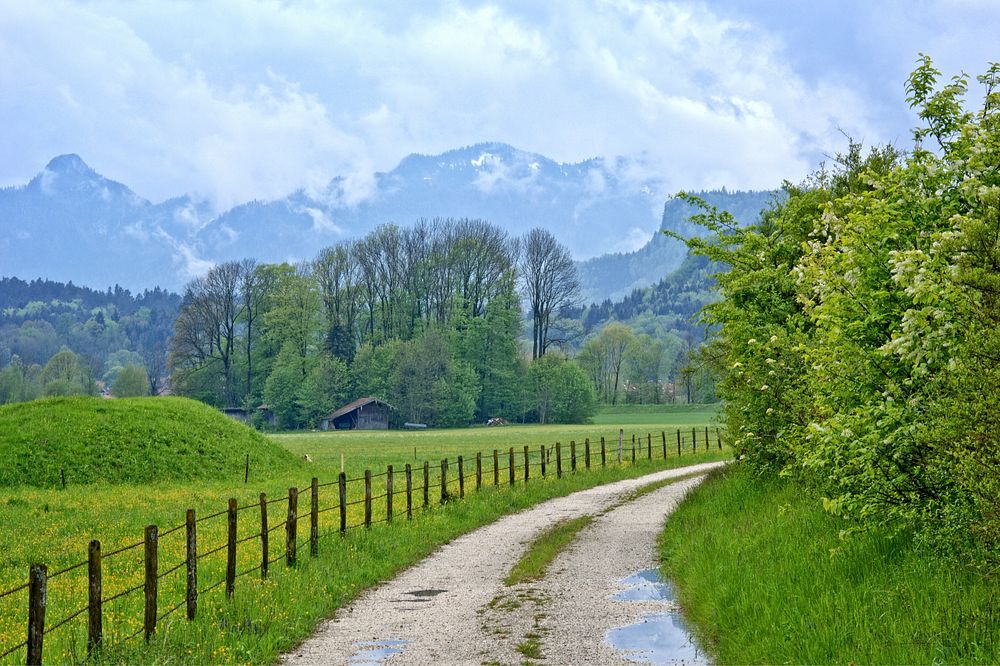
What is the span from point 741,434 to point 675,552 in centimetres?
728

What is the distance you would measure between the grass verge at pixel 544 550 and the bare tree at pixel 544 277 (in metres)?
94.7

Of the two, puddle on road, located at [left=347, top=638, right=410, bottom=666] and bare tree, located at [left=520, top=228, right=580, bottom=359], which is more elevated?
bare tree, located at [left=520, top=228, right=580, bottom=359]

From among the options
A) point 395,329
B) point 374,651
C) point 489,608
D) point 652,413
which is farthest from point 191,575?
point 652,413

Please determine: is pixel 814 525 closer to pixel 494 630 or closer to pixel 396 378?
pixel 494 630

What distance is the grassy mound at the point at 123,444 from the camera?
126ft

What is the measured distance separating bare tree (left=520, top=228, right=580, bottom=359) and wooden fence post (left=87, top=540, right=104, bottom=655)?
353ft

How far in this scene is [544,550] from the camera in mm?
19078

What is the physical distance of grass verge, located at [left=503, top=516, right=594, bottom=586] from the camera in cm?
1640

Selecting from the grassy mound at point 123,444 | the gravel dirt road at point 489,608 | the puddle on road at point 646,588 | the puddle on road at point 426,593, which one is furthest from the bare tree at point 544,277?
the puddle on road at point 426,593

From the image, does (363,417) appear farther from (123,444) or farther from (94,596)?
(94,596)

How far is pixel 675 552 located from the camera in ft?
57.9

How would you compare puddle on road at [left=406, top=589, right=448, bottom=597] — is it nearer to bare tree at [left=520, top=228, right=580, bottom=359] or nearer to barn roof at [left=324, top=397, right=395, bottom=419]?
barn roof at [left=324, top=397, right=395, bottom=419]

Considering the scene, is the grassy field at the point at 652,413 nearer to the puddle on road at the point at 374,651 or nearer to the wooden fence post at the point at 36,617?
the puddle on road at the point at 374,651

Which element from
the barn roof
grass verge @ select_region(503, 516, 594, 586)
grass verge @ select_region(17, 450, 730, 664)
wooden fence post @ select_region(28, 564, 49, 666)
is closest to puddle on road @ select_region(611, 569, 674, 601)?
grass verge @ select_region(503, 516, 594, 586)
